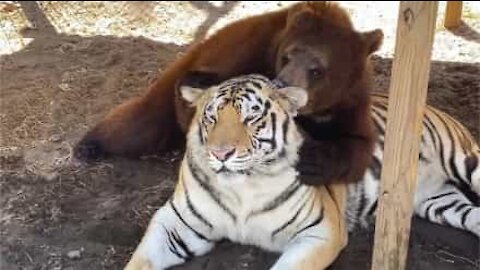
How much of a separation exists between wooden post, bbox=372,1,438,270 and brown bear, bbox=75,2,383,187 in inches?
16.1

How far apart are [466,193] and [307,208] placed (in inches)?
39.3

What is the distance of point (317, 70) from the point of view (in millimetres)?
3848

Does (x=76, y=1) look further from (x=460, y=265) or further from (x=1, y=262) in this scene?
(x=460, y=265)

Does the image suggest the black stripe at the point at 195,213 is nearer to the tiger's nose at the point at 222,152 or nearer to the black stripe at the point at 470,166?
the tiger's nose at the point at 222,152

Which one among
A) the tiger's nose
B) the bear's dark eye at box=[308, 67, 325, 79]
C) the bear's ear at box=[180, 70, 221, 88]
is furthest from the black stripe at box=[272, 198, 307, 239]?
the bear's ear at box=[180, 70, 221, 88]

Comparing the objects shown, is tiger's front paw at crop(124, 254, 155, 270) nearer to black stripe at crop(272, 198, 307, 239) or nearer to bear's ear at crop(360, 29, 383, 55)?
black stripe at crop(272, 198, 307, 239)

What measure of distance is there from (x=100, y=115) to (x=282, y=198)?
1.94 m

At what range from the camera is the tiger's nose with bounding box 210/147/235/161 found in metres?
3.32

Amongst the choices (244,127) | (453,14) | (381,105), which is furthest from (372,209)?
(453,14)

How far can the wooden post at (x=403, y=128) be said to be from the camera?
2996mm

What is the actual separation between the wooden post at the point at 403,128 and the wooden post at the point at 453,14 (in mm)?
3555

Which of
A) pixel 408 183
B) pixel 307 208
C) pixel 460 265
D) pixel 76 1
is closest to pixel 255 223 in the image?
pixel 307 208

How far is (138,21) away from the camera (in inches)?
273

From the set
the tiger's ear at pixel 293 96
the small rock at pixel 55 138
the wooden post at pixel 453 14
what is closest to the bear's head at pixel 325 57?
the tiger's ear at pixel 293 96
